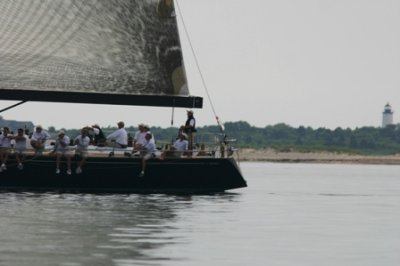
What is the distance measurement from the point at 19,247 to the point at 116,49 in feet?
48.4

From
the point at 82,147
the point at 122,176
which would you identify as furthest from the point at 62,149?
the point at 122,176

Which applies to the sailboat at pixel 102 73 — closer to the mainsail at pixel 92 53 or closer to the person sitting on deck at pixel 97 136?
the mainsail at pixel 92 53

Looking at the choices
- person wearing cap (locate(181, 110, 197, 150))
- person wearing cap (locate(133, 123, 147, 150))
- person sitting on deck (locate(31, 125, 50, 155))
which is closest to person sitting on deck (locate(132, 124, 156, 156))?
person wearing cap (locate(133, 123, 147, 150))

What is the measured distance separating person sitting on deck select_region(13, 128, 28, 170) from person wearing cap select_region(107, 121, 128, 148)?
96.1 inches

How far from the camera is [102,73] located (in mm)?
31062

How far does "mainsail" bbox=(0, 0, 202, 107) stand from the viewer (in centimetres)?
3031

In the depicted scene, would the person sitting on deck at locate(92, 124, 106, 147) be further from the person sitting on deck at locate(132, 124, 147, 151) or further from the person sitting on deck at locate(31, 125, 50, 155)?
the person sitting on deck at locate(31, 125, 50, 155)

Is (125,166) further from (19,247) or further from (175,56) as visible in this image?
(19,247)

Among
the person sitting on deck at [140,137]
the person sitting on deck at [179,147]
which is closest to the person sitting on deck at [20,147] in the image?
the person sitting on deck at [140,137]

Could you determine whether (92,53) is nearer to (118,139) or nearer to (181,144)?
(118,139)

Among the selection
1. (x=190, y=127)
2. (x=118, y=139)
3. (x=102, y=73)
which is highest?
(x=102, y=73)

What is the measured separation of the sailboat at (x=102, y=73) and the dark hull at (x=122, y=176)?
0.03m

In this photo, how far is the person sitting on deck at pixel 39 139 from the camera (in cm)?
3127

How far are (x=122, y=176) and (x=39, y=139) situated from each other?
258 cm
